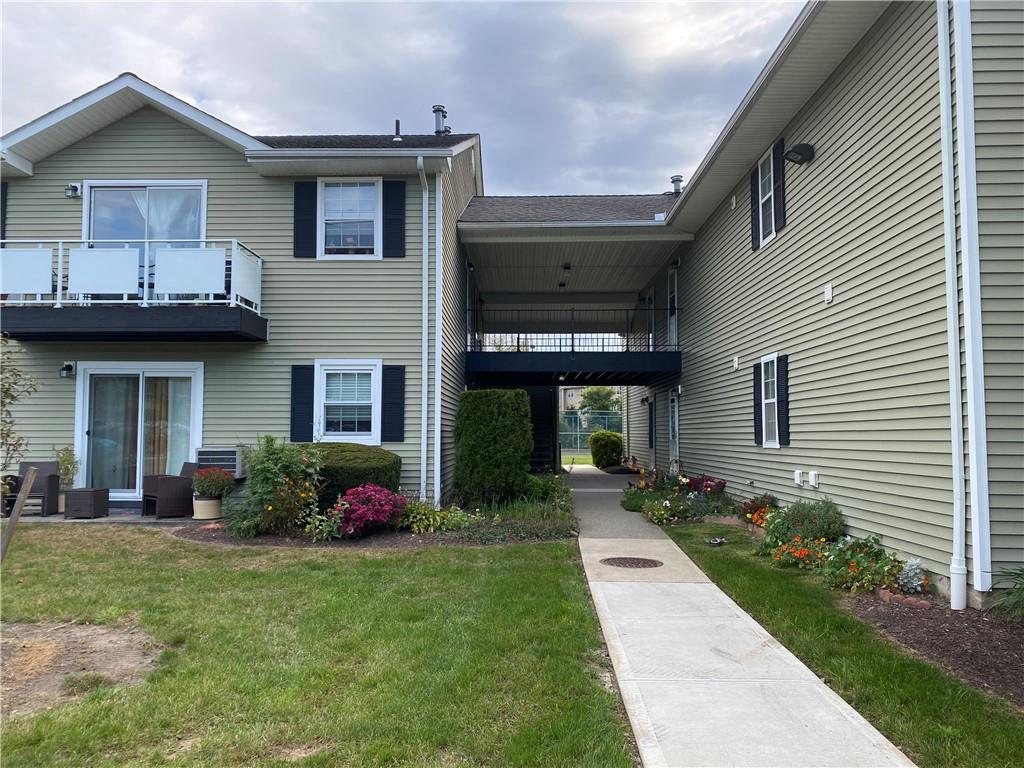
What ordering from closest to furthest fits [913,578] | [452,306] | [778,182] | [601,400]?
[913,578] < [778,182] < [452,306] < [601,400]

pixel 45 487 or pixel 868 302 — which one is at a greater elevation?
pixel 868 302

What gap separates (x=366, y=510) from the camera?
27.3ft

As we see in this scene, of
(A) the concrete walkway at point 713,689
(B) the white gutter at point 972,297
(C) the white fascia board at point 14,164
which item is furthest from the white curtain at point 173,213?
(B) the white gutter at point 972,297

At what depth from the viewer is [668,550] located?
7.80 metres

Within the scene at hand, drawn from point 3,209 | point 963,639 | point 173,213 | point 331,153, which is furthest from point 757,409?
point 3,209

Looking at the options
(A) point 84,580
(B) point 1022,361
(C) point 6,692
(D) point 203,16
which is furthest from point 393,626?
(D) point 203,16

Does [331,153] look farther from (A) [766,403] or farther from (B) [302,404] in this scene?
(A) [766,403]

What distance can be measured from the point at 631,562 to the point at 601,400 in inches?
1372

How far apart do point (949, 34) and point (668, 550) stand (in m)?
5.72

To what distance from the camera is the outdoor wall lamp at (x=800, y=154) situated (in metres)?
8.02

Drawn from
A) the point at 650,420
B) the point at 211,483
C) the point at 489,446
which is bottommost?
the point at 211,483

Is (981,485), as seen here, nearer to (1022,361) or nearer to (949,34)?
(1022,361)

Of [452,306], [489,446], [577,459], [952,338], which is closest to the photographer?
[952,338]

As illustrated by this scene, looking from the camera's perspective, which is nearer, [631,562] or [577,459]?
[631,562]
